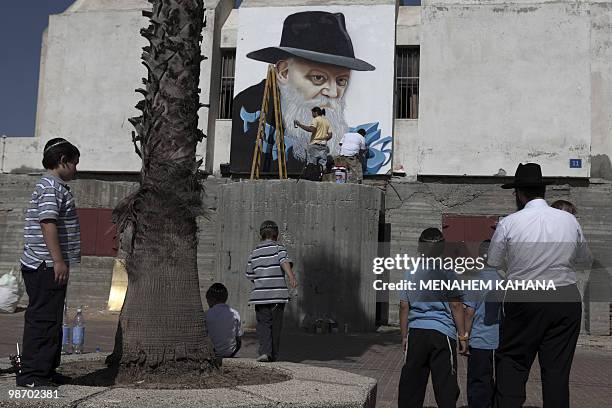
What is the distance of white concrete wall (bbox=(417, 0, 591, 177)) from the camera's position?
52.4 feet

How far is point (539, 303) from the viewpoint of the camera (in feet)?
14.6

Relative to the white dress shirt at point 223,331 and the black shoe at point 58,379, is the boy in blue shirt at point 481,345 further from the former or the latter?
the black shoe at point 58,379

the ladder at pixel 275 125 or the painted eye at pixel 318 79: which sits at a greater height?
the painted eye at pixel 318 79

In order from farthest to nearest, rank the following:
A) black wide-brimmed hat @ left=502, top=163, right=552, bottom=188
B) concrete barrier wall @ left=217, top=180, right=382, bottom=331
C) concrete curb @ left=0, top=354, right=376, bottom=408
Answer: concrete barrier wall @ left=217, top=180, right=382, bottom=331 < black wide-brimmed hat @ left=502, top=163, right=552, bottom=188 < concrete curb @ left=0, top=354, right=376, bottom=408

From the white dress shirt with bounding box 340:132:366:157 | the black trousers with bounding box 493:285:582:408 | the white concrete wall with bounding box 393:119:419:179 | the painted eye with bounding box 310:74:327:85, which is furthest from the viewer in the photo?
the painted eye with bounding box 310:74:327:85

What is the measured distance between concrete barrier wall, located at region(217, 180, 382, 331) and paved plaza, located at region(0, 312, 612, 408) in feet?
1.91

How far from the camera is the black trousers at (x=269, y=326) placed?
7621 mm

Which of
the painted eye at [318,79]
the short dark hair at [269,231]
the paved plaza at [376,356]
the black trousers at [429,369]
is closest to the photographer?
the black trousers at [429,369]

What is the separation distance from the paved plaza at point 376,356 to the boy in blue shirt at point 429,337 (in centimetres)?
158

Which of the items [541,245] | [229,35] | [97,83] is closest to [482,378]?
[541,245]

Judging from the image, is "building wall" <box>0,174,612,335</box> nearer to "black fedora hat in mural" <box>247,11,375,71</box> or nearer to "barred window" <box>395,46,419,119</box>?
"barred window" <box>395,46,419,119</box>

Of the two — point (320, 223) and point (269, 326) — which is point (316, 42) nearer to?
point (320, 223)

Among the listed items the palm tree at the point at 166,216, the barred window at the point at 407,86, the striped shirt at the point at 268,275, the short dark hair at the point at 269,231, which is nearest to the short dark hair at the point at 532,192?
the palm tree at the point at 166,216

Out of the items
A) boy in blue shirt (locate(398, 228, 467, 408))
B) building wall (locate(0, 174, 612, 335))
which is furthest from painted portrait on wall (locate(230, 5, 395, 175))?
boy in blue shirt (locate(398, 228, 467, 408))
